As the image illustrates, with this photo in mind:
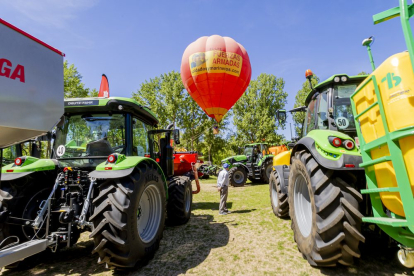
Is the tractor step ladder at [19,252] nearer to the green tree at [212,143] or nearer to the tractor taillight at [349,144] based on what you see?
the tractor taillight at [349,144]

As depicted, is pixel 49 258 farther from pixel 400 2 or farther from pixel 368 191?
pixel 400 2

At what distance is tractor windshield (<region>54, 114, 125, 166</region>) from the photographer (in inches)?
153

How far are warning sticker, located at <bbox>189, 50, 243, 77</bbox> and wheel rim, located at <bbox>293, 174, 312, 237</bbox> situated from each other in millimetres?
9990

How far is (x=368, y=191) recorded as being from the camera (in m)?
2.26

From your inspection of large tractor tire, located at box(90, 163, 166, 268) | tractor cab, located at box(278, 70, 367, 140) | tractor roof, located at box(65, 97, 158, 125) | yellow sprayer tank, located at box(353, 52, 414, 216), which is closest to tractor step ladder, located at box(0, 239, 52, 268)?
large tractor tire, located at box(90, 163, 166, 268)

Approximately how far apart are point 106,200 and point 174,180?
288cm

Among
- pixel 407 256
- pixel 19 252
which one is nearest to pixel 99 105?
pixel 19 252

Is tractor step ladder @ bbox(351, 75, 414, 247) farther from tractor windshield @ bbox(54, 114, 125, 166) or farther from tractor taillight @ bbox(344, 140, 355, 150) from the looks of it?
tractor windshield @ bbox(54, 114, 125, 166)

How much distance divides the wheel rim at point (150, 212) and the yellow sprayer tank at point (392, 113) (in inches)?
110

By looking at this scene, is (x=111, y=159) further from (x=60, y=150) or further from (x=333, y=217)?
(x=333, y=217)

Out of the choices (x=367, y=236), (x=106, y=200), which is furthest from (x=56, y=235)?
(x=367, y=236)

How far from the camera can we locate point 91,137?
3.96 meters

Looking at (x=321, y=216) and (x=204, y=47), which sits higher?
(x=204, y=47)

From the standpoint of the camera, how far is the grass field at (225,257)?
3.04 metres
